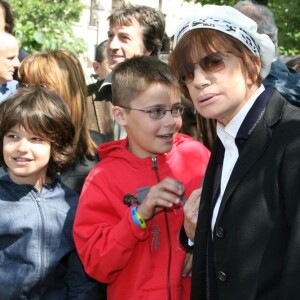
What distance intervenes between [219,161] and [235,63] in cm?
42

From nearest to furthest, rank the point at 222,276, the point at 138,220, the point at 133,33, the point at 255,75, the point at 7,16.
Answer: the point at 222,276
the point at 255,75
the point at 138,220
the point at 133,33
the point at 7,16

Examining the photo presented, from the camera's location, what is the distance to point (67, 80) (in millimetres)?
3359

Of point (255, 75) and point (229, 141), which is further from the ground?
point (255, 75)

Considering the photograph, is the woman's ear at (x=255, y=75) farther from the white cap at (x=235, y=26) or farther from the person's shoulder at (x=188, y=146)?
the person's shoulder at (x=188, y=146)

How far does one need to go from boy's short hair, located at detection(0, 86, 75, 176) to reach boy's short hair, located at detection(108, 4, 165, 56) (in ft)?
4.33

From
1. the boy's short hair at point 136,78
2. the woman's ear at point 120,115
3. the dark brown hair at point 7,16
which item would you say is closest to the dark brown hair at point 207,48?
the boy's short hair at point 136,78

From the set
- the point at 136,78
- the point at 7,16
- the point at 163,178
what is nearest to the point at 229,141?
the point at 163,178

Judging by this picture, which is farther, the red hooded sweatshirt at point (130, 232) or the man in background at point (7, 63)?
the man in background at point (7, 63)

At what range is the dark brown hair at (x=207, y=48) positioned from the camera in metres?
2.04

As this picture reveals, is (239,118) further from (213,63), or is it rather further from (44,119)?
(44,119)

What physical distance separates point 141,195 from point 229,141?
0.71m

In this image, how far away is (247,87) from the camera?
208 centimetres

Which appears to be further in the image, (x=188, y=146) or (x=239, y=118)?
(x=188, y=146)

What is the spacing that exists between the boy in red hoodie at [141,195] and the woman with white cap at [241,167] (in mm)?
369
